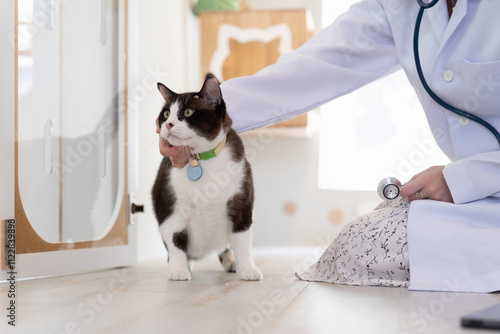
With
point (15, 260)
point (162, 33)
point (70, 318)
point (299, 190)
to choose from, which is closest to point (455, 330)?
point (70, 318)

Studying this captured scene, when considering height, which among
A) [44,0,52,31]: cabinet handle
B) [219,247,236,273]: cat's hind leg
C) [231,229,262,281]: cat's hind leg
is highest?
[44,0,52,31]: cabinet handle

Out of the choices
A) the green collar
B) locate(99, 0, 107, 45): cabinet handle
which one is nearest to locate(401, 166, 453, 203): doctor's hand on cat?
the green collar

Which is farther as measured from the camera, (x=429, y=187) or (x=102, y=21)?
(x=102, y=21)

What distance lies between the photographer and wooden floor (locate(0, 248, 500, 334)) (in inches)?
32.4

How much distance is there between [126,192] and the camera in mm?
1971

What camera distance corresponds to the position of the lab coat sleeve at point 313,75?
1396 mm

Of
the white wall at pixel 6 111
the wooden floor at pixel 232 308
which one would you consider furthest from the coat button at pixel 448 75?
the white wall at pixel 6 111

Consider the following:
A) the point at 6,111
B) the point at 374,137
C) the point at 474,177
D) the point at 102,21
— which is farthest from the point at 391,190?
the point at 374,137

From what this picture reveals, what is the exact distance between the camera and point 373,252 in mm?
1202

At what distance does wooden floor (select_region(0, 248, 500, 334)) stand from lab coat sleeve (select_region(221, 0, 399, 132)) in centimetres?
41

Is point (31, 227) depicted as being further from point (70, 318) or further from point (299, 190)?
point (299, 190)

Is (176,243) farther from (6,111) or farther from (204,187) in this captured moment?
(6,111)

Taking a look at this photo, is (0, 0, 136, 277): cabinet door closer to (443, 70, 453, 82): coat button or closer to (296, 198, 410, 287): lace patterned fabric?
(296, 198, 410, 287): lace patterned fabric

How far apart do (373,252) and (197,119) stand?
495 mm
